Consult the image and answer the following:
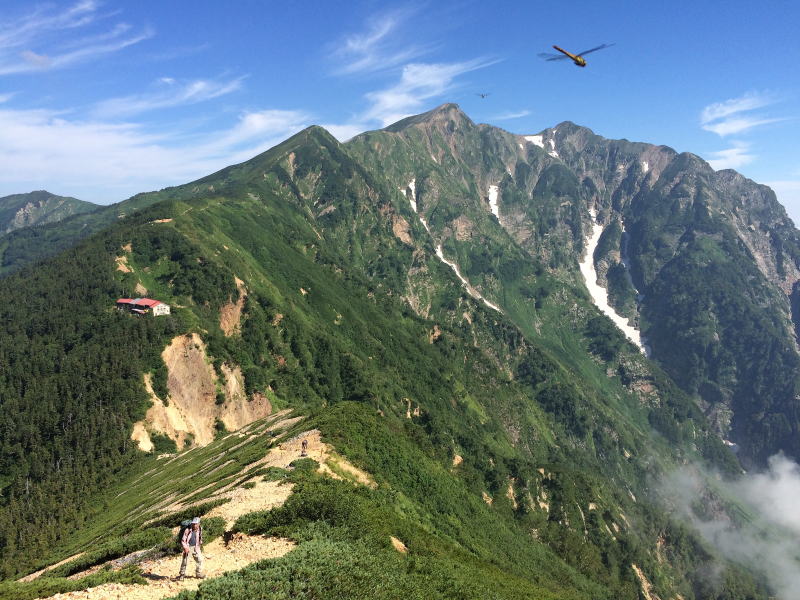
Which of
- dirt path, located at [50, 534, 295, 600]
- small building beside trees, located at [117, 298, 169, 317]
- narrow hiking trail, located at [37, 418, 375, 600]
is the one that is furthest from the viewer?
small building beside trees, located at [117, 298, 169, 317]

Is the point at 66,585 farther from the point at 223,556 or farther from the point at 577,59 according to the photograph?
the point at 577,59

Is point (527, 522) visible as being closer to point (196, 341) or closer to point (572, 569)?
point (572, 569)

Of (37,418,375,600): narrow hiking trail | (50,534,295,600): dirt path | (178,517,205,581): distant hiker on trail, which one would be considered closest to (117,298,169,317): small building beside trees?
(37,418,375,600): narrow hiking trail

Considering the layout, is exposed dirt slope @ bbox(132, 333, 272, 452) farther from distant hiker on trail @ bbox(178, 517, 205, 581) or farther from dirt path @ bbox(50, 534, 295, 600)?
distant hiker on trail @ bbox(178, 517, 205, 581)

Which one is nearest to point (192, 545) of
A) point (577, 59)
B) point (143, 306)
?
point (577, 59)

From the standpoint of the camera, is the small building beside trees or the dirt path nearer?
the dirt path

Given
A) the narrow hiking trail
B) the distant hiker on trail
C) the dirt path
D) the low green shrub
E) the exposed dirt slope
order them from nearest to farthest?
the dirt path, the narrow hiking trail, the low green shrub, the distant hiker on trail, the exposed dirt slope

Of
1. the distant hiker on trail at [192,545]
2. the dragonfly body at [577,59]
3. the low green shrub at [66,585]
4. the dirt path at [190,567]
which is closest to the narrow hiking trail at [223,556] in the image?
the dirt path at [190,567]

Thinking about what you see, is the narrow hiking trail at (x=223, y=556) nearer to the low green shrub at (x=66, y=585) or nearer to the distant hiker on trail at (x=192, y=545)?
the low green shrub at (x=66, y=585)
